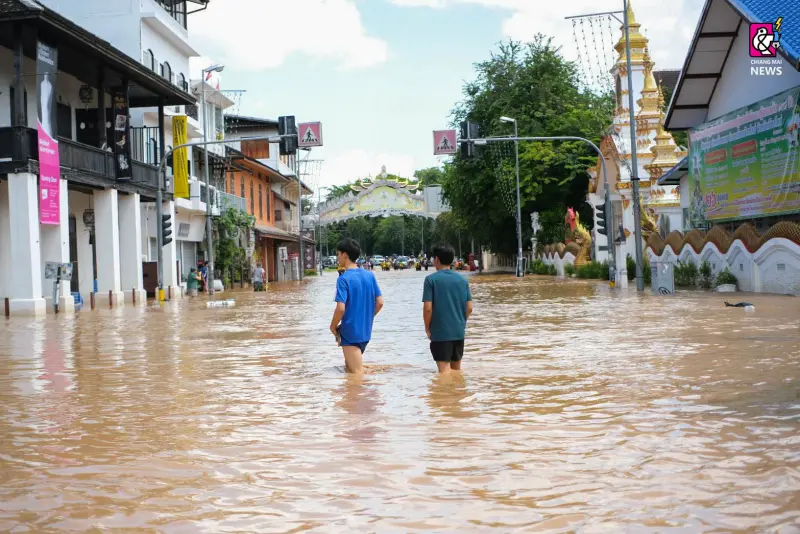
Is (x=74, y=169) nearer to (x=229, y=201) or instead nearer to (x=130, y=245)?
(x=130, y=245)

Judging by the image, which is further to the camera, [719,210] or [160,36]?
[160,36]

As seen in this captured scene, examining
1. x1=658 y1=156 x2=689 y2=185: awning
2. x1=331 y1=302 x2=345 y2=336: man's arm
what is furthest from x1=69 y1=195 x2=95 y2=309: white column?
x1=331 y1=302 x2=345 y2=336: man's arm

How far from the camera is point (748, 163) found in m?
28.5

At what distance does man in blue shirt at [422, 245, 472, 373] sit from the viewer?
34.2ft

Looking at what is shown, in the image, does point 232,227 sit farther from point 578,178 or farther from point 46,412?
point 46,412

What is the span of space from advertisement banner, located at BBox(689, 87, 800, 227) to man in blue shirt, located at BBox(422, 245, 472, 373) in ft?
58.6

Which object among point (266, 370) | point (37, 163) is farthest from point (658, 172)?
point (266, 370)

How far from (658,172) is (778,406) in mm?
35707

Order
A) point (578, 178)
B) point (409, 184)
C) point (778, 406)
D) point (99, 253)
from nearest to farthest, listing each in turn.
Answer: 1. point (778, 406)
2. point (99, 253)
3. point (578, 178)
4. point (409, 184)

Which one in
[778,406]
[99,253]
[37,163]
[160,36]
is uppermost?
[160,36]

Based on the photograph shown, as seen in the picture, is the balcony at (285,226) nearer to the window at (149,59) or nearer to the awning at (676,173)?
the window at (149,59)

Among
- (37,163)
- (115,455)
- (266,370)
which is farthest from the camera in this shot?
(37,163)

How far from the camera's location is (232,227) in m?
50.9

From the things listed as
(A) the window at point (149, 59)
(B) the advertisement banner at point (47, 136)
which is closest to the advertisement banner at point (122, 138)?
(B) the advertisement banner at point (47, 136)
